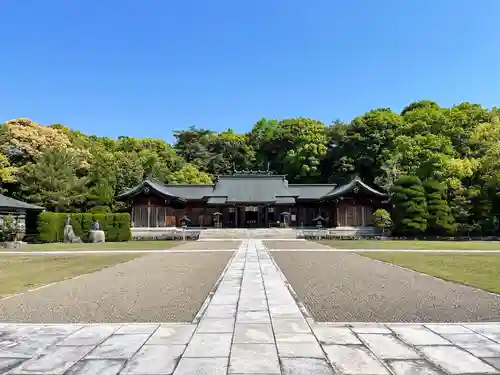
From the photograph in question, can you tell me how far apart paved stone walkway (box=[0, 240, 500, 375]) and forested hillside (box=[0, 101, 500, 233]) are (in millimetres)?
26052

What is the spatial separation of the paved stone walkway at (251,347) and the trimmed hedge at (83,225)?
927 inches

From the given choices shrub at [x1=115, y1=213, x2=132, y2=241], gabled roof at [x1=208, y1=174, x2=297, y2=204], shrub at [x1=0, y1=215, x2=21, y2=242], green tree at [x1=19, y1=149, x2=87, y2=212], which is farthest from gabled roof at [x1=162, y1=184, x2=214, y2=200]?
shrub at [x1=0, y1=215, x2=21, y2=242]

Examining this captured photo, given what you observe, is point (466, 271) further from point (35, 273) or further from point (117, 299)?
point (35, 273)

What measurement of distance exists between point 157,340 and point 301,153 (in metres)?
45.8

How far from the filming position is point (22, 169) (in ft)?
107

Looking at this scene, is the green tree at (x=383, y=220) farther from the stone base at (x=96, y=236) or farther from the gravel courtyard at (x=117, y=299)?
the gravel courtyard at (x=117, y=299)

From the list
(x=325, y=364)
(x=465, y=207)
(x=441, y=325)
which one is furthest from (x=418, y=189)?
(x=325, y=364)

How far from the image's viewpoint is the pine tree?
27.8m

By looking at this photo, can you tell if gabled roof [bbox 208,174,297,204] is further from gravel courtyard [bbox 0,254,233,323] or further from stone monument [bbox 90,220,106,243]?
gravel courtyard [bbox 0,254,233,323]

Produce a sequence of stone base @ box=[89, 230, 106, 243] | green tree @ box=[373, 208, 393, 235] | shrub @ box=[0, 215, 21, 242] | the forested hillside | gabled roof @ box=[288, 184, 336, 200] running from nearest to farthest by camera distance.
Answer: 1. shrub @ box=[0, 215, 21, 242]
2. stone base @ box=[89, 230, 106, 243]
3. the forested hillside
4. green tree @ box=[373, 208, 393, 235]
5. gabled roof @ box=[288, 184, 336, 200]

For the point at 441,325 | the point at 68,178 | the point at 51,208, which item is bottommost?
the point at 441,325

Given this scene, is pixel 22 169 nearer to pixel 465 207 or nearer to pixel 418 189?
pixel 418 189

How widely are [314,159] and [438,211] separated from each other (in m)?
21.9

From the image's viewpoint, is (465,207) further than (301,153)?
No
